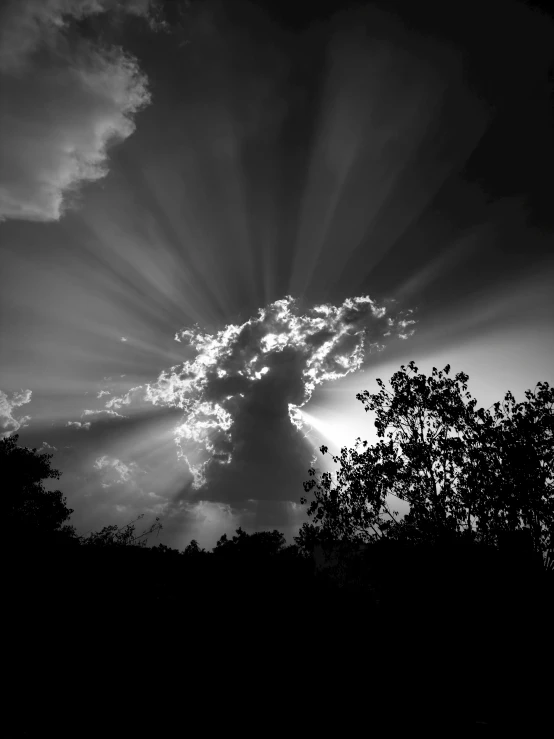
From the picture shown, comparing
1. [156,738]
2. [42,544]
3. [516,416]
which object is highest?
[516,416]

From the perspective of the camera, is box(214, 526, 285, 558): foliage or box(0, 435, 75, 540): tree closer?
box(0, 435, 75, 540): tree

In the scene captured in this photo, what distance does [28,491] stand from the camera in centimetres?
4397

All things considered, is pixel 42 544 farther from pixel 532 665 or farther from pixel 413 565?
pixel 532 665

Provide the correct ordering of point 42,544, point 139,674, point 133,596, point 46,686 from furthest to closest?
point 42,544 → point 133,596 → point 139,674 → point 46,686

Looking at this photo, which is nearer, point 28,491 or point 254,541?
point 28,491

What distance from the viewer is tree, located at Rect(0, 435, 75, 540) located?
41250 mm

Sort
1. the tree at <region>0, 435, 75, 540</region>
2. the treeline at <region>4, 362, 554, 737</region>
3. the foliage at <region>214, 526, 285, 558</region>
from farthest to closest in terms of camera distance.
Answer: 1. the foliage at <region>214, 526, 285, 558</region>
2. the tree at <region>0, 435, 75, 540</region>
3. the treeline at <region>4, 362, 554, 737</region>

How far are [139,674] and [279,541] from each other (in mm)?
75807

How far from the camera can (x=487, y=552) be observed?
18.4m

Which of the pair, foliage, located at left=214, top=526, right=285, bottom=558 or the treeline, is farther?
foliage, located at left=214, top=526, right=285, bottom=558

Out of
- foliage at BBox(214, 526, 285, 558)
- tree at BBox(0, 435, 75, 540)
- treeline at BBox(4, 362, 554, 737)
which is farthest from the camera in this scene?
foliage at BBox(214, 526, 285, 558)

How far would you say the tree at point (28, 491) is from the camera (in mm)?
41250

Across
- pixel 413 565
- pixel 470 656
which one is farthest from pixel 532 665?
pixel 413 565

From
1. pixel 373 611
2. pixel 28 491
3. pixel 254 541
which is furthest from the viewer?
pixel 254 541
